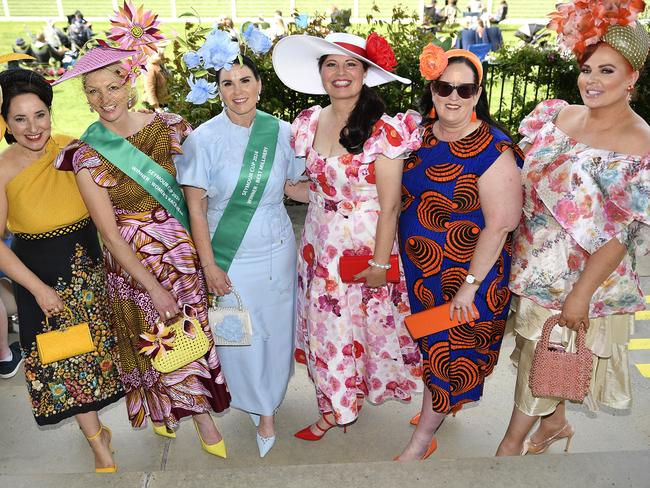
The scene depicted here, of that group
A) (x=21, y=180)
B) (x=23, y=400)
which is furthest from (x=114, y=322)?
(x=23, y=400)

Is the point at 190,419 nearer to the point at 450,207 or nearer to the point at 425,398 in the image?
the point at 425,398

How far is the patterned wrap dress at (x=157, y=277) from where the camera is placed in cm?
278

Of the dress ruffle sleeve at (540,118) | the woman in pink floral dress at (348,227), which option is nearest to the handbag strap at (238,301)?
the woman in pink floral dress at (348,227)

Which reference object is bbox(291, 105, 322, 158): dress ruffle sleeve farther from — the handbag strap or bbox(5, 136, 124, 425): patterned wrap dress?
bbox(5, 136, 124, 425): patterned wrap dress

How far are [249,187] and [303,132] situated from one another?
36 cm

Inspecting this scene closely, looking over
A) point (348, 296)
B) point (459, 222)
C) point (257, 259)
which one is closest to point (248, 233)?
point (257, 259)

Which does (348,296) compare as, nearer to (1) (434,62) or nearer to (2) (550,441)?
(1) (434,62)

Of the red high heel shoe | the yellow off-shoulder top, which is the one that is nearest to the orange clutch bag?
the red high heel shoe

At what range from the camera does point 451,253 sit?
280cm

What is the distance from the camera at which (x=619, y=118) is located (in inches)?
100

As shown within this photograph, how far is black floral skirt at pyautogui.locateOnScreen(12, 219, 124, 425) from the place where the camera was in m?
2.80

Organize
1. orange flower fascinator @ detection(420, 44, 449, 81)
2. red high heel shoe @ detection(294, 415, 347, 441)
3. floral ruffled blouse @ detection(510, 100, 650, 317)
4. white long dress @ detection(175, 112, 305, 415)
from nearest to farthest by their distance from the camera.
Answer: floral ruffled blouse @ detection(510, 100, 650, 317) → orange flower fascinator @ detection(420, 44, 449, 81) → white long dress @ detection(175, 112, 305, 415) → red high heel shoe @ detection(294, 415, 347, 441)

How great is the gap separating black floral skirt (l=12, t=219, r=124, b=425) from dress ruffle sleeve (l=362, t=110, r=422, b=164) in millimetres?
1304

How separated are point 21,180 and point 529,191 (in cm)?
213
